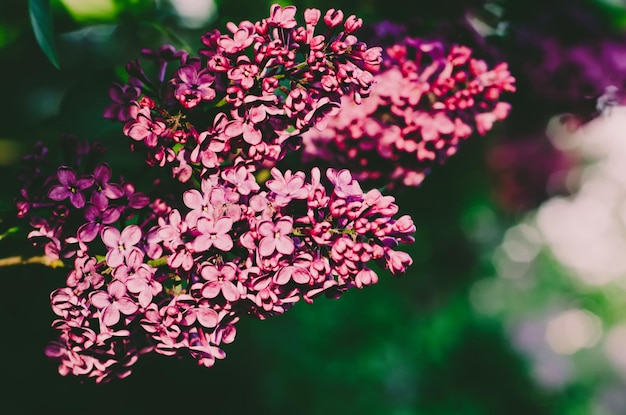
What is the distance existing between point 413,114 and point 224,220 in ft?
1.26

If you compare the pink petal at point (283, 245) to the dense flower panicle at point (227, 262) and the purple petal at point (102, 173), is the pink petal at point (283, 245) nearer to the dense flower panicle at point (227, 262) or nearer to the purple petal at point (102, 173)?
the dense flower panicle at point (227, 262)

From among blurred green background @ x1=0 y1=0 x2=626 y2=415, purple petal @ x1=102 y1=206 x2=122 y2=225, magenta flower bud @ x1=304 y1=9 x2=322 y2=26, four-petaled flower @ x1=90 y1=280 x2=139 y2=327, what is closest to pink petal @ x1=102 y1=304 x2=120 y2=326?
four-petaled flower @ x1=90 y1=280 x2=139 y2=327

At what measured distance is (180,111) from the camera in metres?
0.60

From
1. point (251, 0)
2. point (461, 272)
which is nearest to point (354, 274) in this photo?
point (251, 0)

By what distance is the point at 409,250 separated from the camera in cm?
247

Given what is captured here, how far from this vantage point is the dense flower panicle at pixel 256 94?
56 cm

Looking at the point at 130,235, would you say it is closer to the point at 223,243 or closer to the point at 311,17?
the point at 223,243

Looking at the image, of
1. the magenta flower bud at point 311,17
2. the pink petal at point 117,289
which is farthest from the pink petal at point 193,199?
the magenta flower bud at point 311,17

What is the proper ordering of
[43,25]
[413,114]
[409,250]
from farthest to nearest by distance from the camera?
[409,250] < [413,114] < [43,25]

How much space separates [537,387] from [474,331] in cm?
49

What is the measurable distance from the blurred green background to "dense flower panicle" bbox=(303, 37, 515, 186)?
3.2 inches

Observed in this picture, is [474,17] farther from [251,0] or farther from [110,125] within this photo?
[110,125]

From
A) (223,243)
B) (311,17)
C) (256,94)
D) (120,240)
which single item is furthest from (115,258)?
(311,17)

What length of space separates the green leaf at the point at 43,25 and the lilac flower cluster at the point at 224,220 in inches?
5.2
